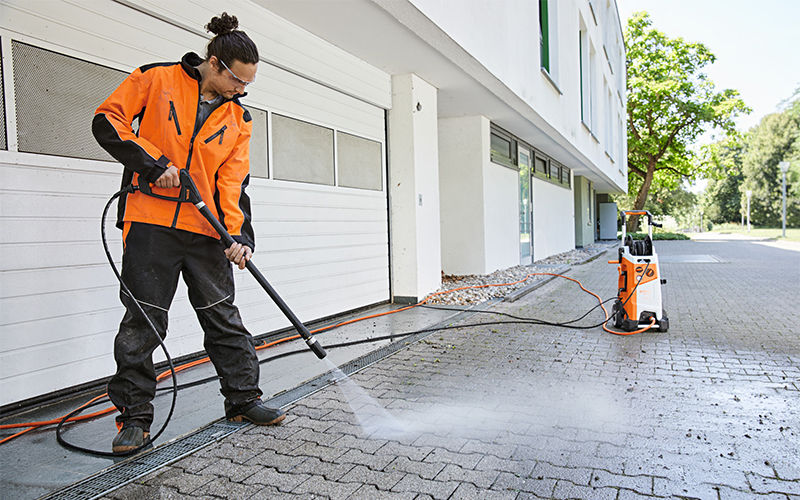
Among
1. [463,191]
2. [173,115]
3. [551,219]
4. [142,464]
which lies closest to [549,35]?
[463,191]

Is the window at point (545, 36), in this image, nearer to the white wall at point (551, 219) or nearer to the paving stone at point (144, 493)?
the white wall at point (551, 219)

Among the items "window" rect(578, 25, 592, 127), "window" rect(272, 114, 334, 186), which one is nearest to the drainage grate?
"window" rect(272, 114, 334, 186)

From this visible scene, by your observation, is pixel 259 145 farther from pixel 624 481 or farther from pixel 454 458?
pixel 624 481

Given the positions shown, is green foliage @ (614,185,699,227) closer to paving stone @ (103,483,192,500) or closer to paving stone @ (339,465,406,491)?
paving stone @ (339,465,406,491)

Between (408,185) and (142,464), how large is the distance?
223 inches

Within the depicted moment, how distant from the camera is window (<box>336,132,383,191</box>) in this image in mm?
6953

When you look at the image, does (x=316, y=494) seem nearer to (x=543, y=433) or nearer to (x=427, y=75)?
(x=543, y=433)

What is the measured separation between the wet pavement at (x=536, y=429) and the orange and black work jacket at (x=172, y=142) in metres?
1.25

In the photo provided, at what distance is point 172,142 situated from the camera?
116 inches

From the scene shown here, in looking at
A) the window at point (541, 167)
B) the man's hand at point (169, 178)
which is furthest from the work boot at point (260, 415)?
the window at point (541, 167)

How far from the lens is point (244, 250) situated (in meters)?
3.04

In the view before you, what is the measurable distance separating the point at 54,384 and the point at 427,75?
5947 millimetres

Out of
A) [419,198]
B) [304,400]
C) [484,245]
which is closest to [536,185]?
[484,245]

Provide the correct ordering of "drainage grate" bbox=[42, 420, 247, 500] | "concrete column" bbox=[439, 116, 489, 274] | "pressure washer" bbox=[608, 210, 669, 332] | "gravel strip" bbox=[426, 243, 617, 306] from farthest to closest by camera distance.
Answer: "concrete column" bbox=[439, 116, 489, 274]
"gravel strip" bbox=[426, 243, 617, 306]
"pressure washer" bbox=[608, 210, 669, 332]
"drainage grate" bbox=[42, 420, 247, 500]
